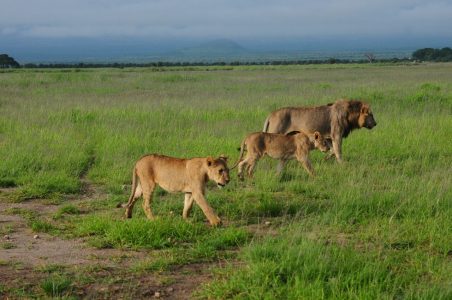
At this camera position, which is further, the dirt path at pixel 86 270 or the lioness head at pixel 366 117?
the lioness head at pixel 366 117

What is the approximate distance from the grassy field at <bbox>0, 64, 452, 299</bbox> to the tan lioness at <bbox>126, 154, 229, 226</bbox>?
20 centimetres

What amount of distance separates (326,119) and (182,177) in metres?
5.24

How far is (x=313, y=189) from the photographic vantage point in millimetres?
9227

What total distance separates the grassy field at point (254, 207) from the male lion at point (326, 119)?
482mm

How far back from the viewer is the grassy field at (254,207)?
5.46 m

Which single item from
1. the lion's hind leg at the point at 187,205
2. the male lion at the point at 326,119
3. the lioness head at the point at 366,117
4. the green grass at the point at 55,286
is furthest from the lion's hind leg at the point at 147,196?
the lioness head at the point at 366,117

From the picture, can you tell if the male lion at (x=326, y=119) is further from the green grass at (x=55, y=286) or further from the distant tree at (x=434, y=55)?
the distant tree at (x=434, y=55)

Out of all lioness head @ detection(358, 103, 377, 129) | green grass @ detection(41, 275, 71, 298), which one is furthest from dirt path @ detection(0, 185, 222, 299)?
lioness head @ detection(358, 103, 377, 129)

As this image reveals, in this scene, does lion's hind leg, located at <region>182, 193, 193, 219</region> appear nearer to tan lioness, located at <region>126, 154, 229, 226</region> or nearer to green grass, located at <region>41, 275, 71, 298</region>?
tan lioness, located at <region>126, 154, 229, 226</region>

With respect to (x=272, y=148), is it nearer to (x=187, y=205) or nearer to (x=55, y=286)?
(x=187, y=205)

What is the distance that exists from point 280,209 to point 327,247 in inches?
84.6

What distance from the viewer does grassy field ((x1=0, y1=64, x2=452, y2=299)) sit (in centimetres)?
546

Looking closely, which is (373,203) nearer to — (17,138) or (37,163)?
(37,163)

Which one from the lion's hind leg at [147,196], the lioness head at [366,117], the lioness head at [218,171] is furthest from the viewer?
the lioness head at [366,117]
